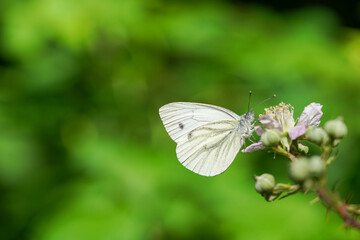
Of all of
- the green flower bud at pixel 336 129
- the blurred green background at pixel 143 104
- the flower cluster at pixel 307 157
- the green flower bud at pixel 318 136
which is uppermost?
the green flower bud at pixel 336 129

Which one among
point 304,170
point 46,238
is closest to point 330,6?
point 46,238

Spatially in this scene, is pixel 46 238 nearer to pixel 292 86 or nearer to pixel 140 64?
pixel 140 64

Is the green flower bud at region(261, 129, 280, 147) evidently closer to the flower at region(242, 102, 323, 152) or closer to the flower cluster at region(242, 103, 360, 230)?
the flower cluster at region(242, 103, 360, 230)

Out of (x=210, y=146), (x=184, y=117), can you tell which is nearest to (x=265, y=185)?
(x=210, y=146)

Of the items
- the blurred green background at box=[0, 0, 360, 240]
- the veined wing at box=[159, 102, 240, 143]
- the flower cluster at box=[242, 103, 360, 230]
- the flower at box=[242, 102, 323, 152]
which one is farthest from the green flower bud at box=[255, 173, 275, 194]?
the blurred green background at box=[0, 0, 360, 240]

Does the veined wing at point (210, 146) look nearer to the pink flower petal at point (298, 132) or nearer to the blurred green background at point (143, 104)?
the pink flower petal at point (298, 132)

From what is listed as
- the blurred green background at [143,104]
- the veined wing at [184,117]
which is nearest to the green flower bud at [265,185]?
the veined wing at [184,117]
